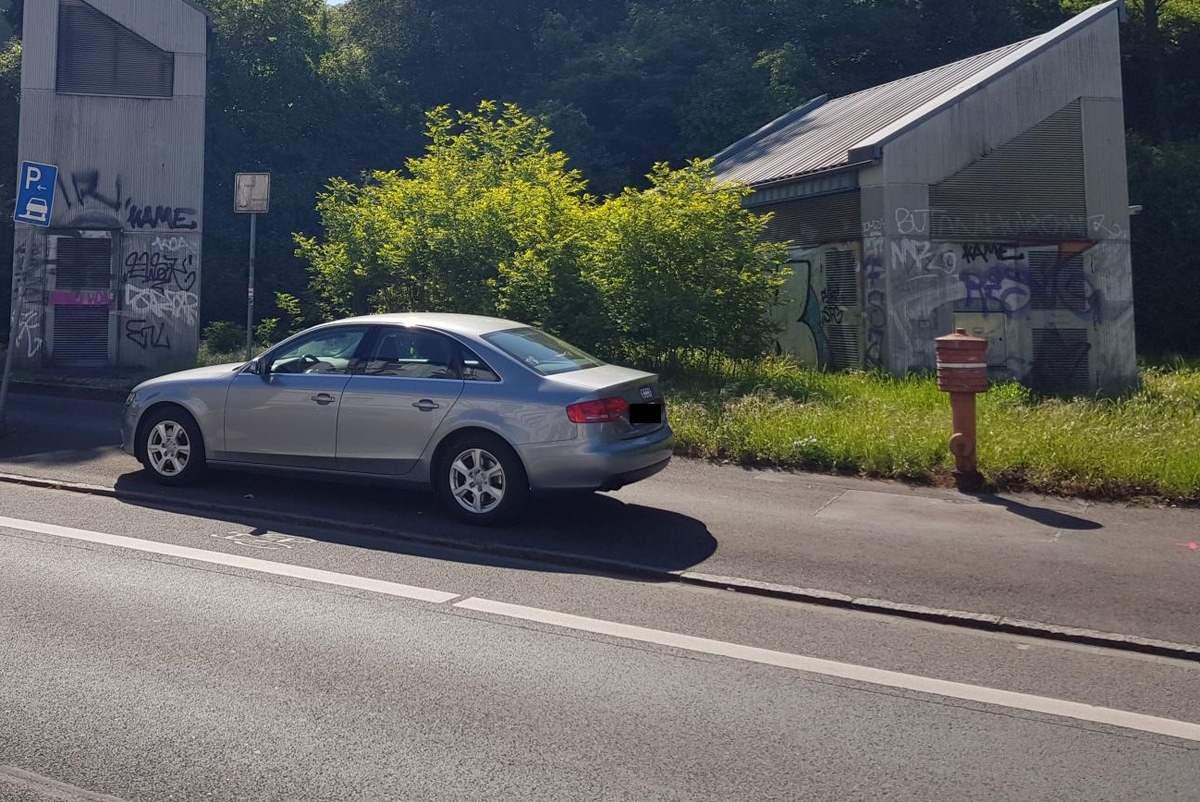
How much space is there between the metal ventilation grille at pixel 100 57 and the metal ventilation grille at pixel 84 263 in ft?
8.35

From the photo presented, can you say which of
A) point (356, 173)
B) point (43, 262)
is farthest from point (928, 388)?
point (356, 173)

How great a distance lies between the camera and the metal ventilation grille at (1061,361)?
19.0m

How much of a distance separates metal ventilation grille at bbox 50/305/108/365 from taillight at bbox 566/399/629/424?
49.0 feet

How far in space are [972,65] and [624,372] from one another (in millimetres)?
15077

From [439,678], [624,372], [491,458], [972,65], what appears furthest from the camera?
[972,65]

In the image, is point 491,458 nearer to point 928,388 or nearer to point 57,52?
point 928,388

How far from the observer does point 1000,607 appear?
263 inches

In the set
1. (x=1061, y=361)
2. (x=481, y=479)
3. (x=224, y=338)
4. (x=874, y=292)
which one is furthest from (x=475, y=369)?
(x=224, y=338)

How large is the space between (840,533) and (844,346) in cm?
1066

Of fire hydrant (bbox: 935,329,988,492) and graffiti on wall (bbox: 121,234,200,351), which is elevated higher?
graffiti on wall (bbox: 121,234,200,351)

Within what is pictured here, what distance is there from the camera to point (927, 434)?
11242mm

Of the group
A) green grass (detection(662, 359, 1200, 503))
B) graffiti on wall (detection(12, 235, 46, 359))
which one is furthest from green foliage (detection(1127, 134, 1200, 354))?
graffiti on wall (detection(12, 235, 46, 359))

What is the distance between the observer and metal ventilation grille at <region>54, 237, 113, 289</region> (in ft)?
66.5

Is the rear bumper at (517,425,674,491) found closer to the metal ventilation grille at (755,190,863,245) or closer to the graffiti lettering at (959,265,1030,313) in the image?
the metal ventilation grille at (755,190,863,245)
